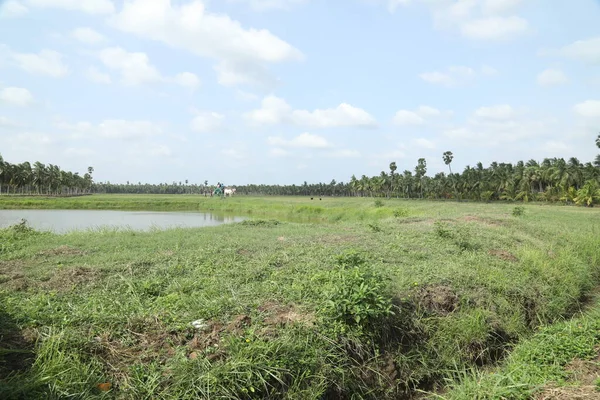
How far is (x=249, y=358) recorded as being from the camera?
427 cm

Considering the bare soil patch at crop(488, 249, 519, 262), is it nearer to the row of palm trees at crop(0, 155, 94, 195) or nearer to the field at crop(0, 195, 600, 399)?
the field at crop(0, 195, 600, 399)

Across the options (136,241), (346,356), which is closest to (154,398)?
(346,356)

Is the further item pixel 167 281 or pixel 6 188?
pixel 6 188

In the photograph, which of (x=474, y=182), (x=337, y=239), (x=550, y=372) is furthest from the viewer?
(x=474, y=182)

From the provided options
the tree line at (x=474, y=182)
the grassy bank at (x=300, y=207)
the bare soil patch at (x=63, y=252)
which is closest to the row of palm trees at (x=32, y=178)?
the tree line at (x=474, y=182)

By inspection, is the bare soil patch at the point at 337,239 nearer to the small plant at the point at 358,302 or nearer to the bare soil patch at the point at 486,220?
the small plant at the point at 358,302

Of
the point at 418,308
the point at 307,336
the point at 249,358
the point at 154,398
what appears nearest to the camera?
the point at 154,398

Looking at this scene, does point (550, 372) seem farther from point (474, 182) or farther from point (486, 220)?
point (474, 182)

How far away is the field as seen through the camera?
4008mm

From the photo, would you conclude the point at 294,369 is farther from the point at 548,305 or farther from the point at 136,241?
the point at 136,241

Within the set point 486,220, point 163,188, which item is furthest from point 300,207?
point 163,188

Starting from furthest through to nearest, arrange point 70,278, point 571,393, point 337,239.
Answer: point 337,239
point 70,278
point 571,393

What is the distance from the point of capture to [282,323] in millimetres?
5035

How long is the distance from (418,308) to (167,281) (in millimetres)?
4185
